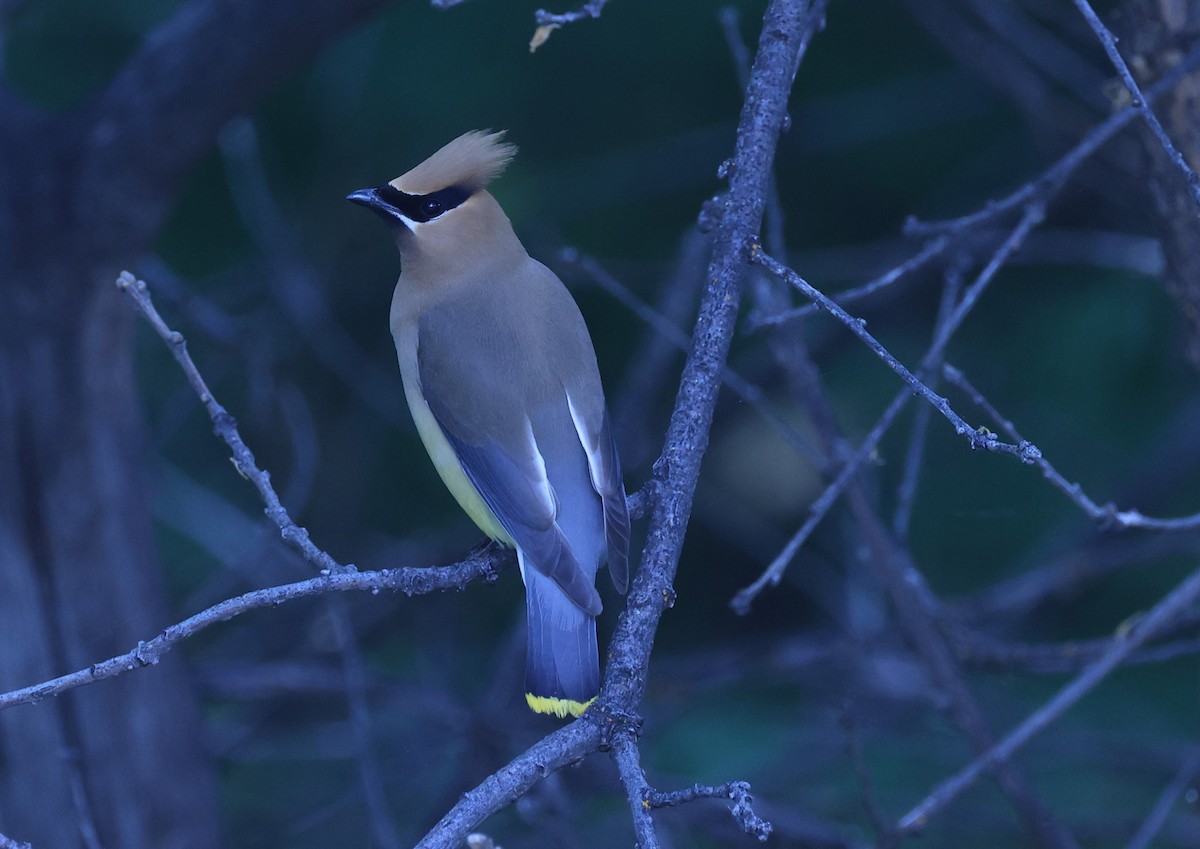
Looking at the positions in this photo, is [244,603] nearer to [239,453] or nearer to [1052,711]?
[239,453]

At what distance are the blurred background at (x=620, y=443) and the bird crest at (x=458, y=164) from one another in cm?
63

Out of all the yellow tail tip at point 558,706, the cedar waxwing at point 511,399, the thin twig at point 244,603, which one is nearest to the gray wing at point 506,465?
the cedar waxwing at point 511,399

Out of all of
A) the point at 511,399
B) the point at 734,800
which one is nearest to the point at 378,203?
the point at 511,399

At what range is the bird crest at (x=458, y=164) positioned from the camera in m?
2.89

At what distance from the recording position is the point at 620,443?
390 cm

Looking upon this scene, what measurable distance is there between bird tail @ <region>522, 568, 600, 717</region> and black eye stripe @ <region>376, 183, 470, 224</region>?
2.80ft

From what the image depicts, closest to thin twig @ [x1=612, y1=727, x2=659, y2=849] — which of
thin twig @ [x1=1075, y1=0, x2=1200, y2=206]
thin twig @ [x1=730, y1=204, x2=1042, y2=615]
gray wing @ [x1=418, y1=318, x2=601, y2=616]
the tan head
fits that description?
thin twig @ [x1=730, y1=204, x2=1042, y2=615]

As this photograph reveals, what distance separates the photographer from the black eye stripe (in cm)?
294

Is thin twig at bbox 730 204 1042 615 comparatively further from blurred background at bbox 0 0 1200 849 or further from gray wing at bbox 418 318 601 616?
blurred background at bbox 0 0 1200 849

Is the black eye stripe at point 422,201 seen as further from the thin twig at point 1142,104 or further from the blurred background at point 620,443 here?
the thin twig at point 1142,104

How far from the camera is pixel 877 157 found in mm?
4512

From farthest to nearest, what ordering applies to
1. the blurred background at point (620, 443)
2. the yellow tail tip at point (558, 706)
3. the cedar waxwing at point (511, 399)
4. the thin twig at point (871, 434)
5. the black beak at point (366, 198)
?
the blurred background at point (620, 443), the black beak at point (366, 198), the cedar waxwing at point (511, 399), the yellow tail tip at point (558, 706), the thin twig at point (871, 434)

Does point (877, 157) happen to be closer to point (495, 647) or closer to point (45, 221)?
point (495, 647)

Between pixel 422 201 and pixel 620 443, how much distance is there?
1.15 m
